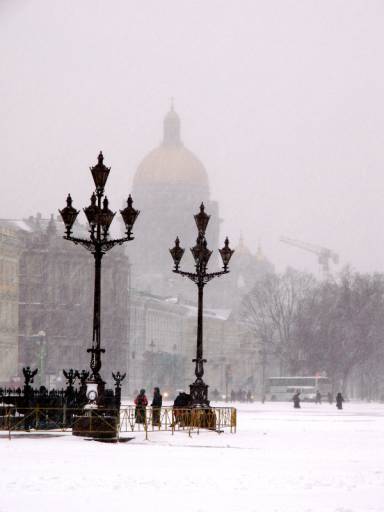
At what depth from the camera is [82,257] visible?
150625mm

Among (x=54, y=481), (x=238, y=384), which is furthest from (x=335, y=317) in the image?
(x=54, y=481)

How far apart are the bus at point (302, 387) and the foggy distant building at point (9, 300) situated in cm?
2275

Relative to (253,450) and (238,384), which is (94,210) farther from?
(238,384)

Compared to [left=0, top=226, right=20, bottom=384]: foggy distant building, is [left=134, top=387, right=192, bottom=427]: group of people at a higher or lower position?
lower

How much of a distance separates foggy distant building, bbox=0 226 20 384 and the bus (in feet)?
74.7

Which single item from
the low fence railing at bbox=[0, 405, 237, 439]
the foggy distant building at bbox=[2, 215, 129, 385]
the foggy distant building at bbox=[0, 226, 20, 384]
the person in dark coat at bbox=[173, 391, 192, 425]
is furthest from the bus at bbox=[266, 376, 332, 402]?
the low fence railing at bbox=[0, 405, 237, 439]

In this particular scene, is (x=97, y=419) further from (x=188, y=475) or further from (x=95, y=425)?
(x=188, y=475)

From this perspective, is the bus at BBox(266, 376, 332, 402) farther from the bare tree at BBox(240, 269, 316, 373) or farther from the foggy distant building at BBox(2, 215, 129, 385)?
the foggy distant building at BBox(2, 215, 129, 385)

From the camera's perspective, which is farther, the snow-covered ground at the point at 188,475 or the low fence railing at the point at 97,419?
the low fence railing at the point at 97,419

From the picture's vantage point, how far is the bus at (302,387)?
118312 millimetres

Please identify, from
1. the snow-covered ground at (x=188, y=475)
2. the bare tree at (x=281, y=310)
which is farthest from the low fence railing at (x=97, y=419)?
the bare tree at (x=281, y=310)

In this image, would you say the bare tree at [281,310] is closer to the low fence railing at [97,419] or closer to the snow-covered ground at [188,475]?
the low fence railing at [97,419]

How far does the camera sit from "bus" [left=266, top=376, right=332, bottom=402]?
118 metres

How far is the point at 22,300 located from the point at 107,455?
11593cm
